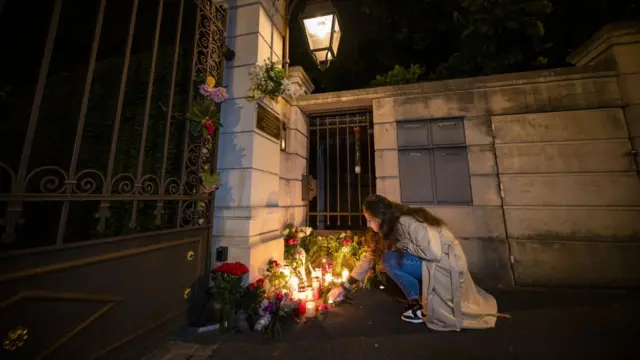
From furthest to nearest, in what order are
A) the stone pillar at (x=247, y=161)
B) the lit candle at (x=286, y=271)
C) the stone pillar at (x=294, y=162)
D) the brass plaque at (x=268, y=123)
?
the stone pillar at (x=294, y=162)
the brass plaque at (x=268, y=123)
the lit candle at (x=286, y=271)
the stone pillar at (x=247, y=161)

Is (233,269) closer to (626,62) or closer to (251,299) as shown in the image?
(251,299)

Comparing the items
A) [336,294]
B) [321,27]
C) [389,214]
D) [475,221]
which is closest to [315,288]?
[336,294]

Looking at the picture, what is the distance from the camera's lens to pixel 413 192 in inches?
187

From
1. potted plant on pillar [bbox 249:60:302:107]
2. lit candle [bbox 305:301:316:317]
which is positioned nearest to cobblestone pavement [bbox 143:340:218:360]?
lit candle [bbox 305:301:316:317]

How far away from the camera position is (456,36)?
272 inches

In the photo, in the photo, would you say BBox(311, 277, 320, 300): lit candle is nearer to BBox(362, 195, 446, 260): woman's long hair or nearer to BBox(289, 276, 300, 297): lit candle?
BBox(289, 276, 300, 297): lit candle

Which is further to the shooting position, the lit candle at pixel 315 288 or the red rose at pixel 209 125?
the lit candle at pixel 315 288

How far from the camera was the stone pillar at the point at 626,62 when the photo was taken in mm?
3955

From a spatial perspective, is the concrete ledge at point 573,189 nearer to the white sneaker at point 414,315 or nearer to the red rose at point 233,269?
the white sneaker at point 414,315

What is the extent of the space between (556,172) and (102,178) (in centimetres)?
622

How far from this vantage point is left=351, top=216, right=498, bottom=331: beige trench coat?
2.79 meters

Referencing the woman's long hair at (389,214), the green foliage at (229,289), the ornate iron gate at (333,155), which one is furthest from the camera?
the ornate iron gate at (333,155)

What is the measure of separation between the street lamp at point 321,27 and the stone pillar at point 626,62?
4.57m

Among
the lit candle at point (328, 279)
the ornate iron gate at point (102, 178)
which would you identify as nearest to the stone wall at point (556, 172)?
the lit candle at point (328, 279)
